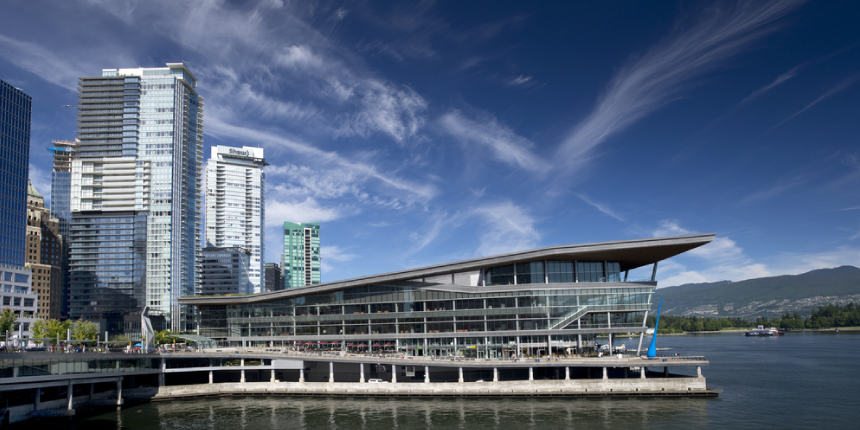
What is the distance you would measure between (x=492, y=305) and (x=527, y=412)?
30774mm

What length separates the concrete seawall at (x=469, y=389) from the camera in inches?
3253

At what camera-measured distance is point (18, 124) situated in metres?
135

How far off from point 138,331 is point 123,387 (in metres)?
→ 98.6

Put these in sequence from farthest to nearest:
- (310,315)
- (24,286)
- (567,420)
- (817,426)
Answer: (24,286), (310,315), (567,420), (817,426)

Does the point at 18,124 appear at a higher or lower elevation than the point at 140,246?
higher

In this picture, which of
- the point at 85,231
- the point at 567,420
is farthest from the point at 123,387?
the point at 85,231

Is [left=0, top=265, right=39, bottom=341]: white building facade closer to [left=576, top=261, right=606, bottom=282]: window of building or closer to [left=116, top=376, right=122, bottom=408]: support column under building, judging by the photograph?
[left=116, top=376, right=122, bottom=408]: support column under building

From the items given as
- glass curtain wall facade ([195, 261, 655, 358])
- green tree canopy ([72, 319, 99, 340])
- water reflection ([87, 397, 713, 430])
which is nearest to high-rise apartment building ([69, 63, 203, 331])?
green tree canopy ([72, 319, 99, 340])

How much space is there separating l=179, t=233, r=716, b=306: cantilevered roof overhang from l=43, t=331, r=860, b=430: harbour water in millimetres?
24085

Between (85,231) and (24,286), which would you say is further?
(85,231)

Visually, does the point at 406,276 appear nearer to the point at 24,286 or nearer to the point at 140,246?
the point at 24,286

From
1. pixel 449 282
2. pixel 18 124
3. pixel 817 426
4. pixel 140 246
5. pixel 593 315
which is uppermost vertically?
pixel 18 124

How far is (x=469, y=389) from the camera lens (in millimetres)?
87938

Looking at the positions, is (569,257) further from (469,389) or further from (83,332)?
(83,332)
